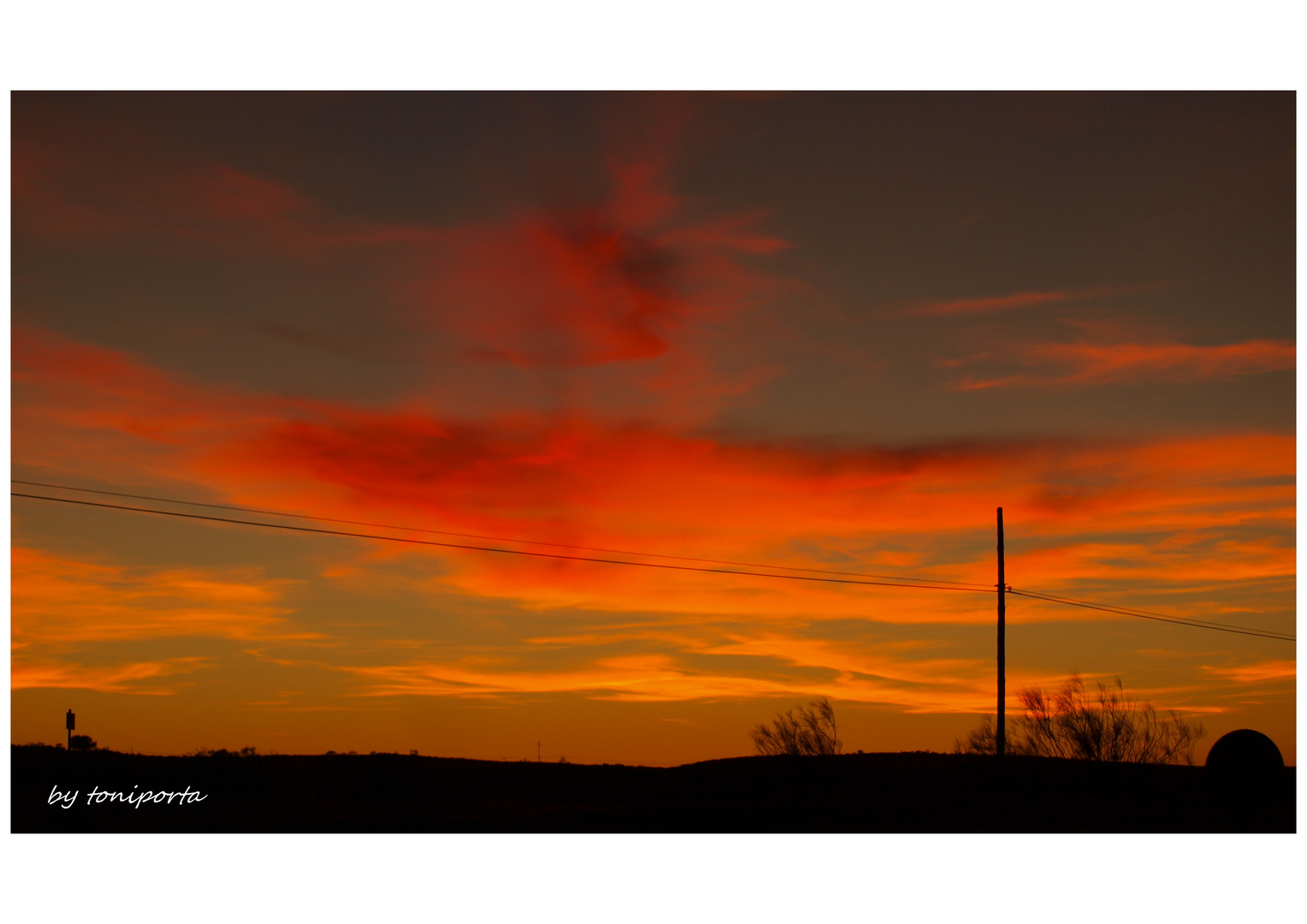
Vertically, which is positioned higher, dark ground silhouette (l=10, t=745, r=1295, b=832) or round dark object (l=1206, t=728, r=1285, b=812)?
round dark object (l=1206, t=728, r=1285, b=812)

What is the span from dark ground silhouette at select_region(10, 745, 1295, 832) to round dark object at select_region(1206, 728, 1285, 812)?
0.84 ft

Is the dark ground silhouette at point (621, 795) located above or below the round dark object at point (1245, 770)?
below

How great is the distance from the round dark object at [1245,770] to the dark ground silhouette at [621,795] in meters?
0.25

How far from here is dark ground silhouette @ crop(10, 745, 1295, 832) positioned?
3516cm

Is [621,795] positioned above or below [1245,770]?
below

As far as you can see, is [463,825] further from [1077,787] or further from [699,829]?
[1077,787]

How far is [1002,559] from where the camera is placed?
33.2 m

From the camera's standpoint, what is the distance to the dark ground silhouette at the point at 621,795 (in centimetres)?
3516

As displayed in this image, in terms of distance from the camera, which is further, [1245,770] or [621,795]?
[621,795]

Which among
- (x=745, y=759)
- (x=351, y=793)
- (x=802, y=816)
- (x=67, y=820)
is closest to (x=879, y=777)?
(x=745, y=759)

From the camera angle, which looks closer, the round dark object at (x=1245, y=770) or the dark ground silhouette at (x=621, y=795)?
the round dark object at (x=1245, y=770)

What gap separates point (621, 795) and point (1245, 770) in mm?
42381

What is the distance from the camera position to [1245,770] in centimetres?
1809

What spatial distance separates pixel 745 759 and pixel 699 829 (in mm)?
36150
